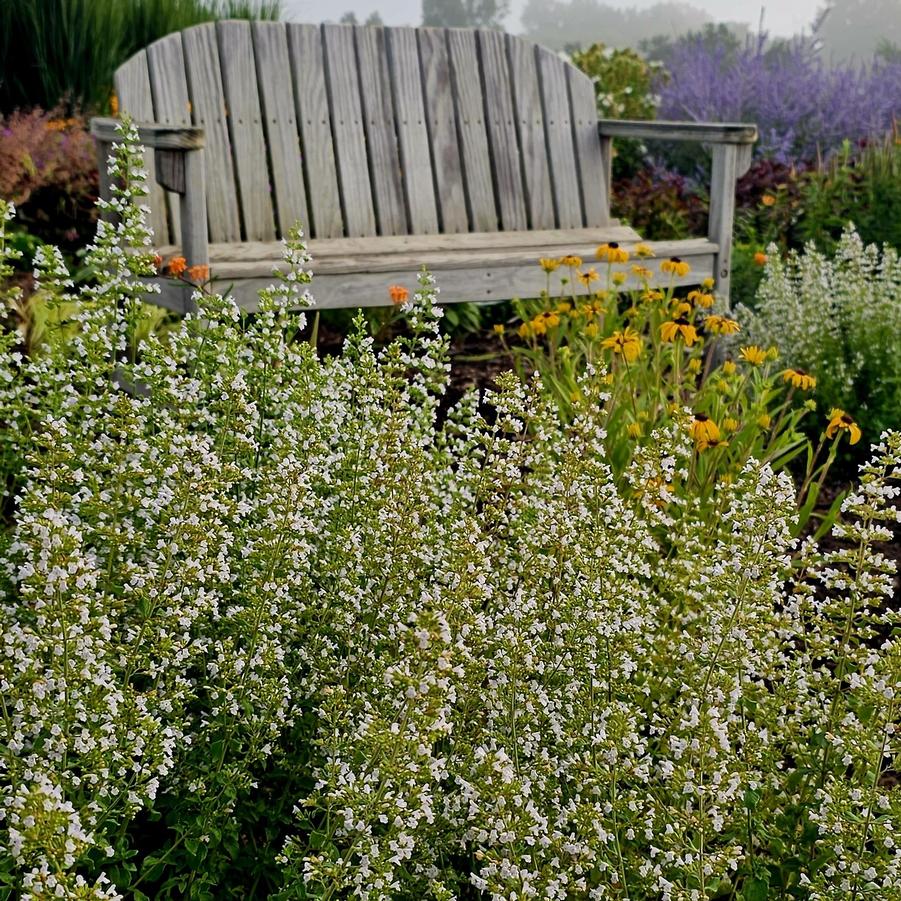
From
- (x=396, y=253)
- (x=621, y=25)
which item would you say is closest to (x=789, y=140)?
(x=396, y=253)

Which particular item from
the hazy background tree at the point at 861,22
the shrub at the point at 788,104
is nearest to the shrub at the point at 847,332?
the shrub at the point at 788,104

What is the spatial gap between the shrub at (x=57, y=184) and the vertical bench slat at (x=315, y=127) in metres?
1.66

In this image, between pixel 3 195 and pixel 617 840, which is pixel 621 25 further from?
pixel 617 840

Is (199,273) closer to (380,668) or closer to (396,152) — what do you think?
(396,152)

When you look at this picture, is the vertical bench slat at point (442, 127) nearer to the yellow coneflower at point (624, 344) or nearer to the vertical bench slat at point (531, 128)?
the vertical bench slat at point (531, 128)

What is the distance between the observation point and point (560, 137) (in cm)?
564

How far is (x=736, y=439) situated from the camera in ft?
11.7

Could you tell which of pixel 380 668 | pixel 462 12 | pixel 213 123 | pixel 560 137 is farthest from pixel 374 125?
pixel 462 12

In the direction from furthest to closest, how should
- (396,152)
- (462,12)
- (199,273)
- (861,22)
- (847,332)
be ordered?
(861,22) → (462,12) → (396,152) → (847,332) → (199,273)

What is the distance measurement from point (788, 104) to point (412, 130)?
4.39 m

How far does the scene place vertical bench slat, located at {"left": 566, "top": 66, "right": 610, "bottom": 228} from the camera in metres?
5.66

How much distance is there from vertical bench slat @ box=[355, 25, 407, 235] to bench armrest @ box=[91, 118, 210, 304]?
127 centimetres

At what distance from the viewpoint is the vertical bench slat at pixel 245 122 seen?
496cm

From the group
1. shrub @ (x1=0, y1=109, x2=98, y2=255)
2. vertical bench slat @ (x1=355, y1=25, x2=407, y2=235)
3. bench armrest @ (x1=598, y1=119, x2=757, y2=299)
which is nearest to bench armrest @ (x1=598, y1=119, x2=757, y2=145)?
bench armrest @ (x1=598, y1=119, x2=757, y2=299)
